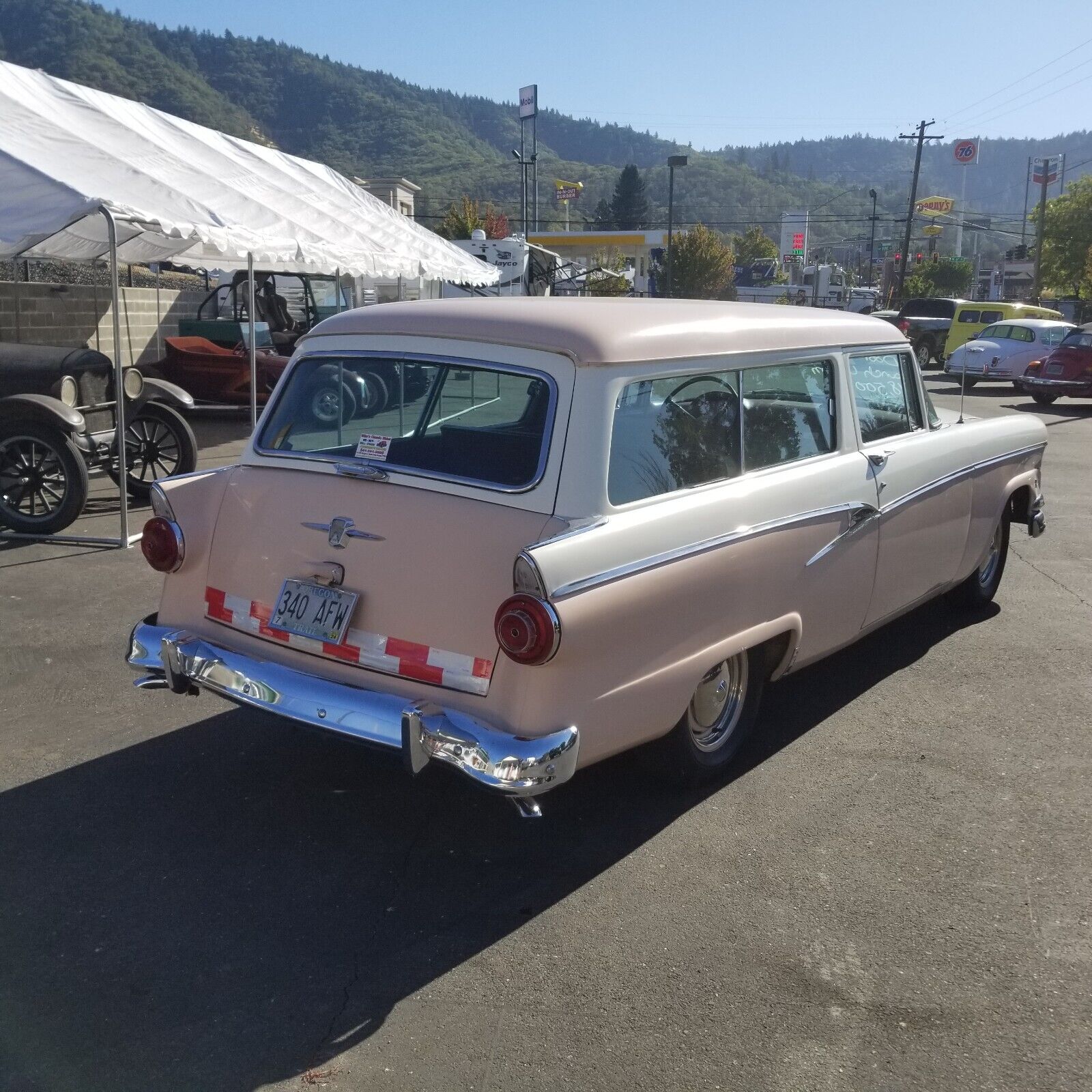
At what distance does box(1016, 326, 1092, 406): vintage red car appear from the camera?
65.6 ft

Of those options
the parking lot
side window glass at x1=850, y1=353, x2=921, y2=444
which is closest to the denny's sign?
side window glass at x1=850, y1=353, x2=921, y2=444

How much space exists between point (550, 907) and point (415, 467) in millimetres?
1516

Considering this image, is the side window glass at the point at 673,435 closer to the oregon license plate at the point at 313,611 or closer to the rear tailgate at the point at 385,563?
the rear tailgate at the point at 385,563

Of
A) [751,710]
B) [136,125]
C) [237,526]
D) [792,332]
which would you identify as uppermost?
[136,125]

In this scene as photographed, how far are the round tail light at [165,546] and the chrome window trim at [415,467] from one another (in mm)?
432

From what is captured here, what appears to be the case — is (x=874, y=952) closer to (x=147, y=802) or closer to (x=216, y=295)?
(x=147, y=802)

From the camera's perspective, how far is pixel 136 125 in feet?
35.5

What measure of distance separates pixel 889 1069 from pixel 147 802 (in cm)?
268

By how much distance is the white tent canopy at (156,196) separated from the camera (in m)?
8.05

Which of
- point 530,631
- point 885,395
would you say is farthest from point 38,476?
point 530,631

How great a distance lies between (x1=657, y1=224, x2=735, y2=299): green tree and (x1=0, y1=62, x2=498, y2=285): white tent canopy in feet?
175

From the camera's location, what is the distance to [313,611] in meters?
3.78

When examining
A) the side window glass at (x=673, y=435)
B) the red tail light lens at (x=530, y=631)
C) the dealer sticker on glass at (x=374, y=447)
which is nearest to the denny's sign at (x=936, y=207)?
the side window glass at (x=673, y=435)

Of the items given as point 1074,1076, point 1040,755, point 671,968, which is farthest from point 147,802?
point 1040,755
